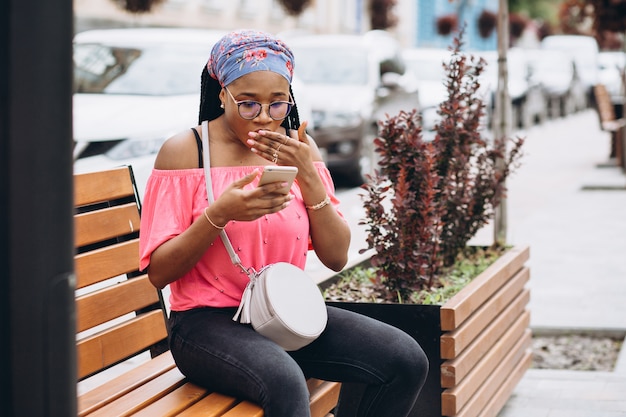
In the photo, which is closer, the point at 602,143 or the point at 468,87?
the point at 468,87

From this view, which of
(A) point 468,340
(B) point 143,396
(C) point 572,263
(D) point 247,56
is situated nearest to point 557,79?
(C) point 572,263

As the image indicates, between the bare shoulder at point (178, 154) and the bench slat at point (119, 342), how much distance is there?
0.61 meters

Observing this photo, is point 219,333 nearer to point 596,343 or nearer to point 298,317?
point 298,317

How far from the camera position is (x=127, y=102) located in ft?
25.7

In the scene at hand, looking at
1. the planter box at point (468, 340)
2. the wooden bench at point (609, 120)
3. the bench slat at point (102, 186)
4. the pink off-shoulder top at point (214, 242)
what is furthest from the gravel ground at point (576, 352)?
the wooden bench at point (609, 120)

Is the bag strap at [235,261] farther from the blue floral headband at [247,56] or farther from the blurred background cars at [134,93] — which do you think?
the blurred background cars at [134,93]

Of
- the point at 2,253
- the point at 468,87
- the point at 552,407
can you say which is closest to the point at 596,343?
the point at 552,407

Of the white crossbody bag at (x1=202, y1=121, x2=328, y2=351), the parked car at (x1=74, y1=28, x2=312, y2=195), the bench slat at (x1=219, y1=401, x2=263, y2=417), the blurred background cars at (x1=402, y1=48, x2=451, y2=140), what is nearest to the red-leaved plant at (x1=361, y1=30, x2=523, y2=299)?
the white crossbody bag at (x1=202, y1=121, x2=328, y2=351)

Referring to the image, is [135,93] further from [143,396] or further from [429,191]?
[143,396]

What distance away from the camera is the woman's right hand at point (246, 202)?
107 inches

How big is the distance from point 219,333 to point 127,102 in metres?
5.22

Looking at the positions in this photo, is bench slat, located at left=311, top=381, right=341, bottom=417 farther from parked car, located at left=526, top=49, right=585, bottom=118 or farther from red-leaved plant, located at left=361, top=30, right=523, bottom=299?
parked car, located at left=526, top=49, right=585, bottom=118

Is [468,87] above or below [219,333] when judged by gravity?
above

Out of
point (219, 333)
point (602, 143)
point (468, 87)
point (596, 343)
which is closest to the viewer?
point (219, 333)
